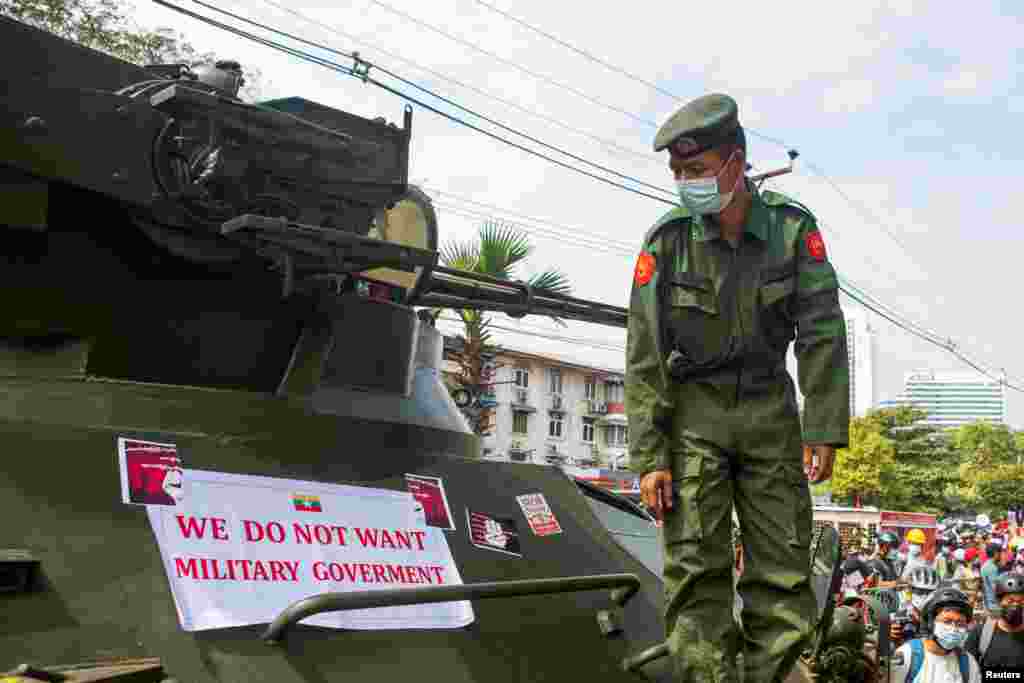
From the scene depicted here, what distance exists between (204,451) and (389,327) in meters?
1.08

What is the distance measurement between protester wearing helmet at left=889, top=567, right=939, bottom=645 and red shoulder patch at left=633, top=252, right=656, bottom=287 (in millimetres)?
5794

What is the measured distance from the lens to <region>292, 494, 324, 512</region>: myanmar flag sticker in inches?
130

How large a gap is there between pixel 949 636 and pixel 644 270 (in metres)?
4.70

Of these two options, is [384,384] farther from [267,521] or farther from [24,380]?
[24,380]

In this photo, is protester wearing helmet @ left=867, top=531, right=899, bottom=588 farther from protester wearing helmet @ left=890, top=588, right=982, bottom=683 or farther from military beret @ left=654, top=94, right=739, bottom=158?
military beret @ left=654, top=94, right=739, bottom=158

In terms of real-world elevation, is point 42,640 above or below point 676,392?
below

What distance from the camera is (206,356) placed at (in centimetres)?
379

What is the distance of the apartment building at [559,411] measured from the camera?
5900cm

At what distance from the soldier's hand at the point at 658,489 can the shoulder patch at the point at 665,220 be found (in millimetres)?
683

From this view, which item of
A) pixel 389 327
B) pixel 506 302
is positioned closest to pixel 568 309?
pixel 506 302

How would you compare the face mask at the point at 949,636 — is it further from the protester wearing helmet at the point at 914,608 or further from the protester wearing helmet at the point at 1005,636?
the protester wearing helmet at the point at 914,608

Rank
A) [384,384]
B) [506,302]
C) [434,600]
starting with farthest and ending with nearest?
[506,302]
[384,384]
[434,600]

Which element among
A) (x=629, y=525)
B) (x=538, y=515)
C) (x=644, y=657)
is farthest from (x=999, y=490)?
(x=644, y=657)

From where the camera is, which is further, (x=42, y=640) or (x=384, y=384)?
(x=384, y=384)
